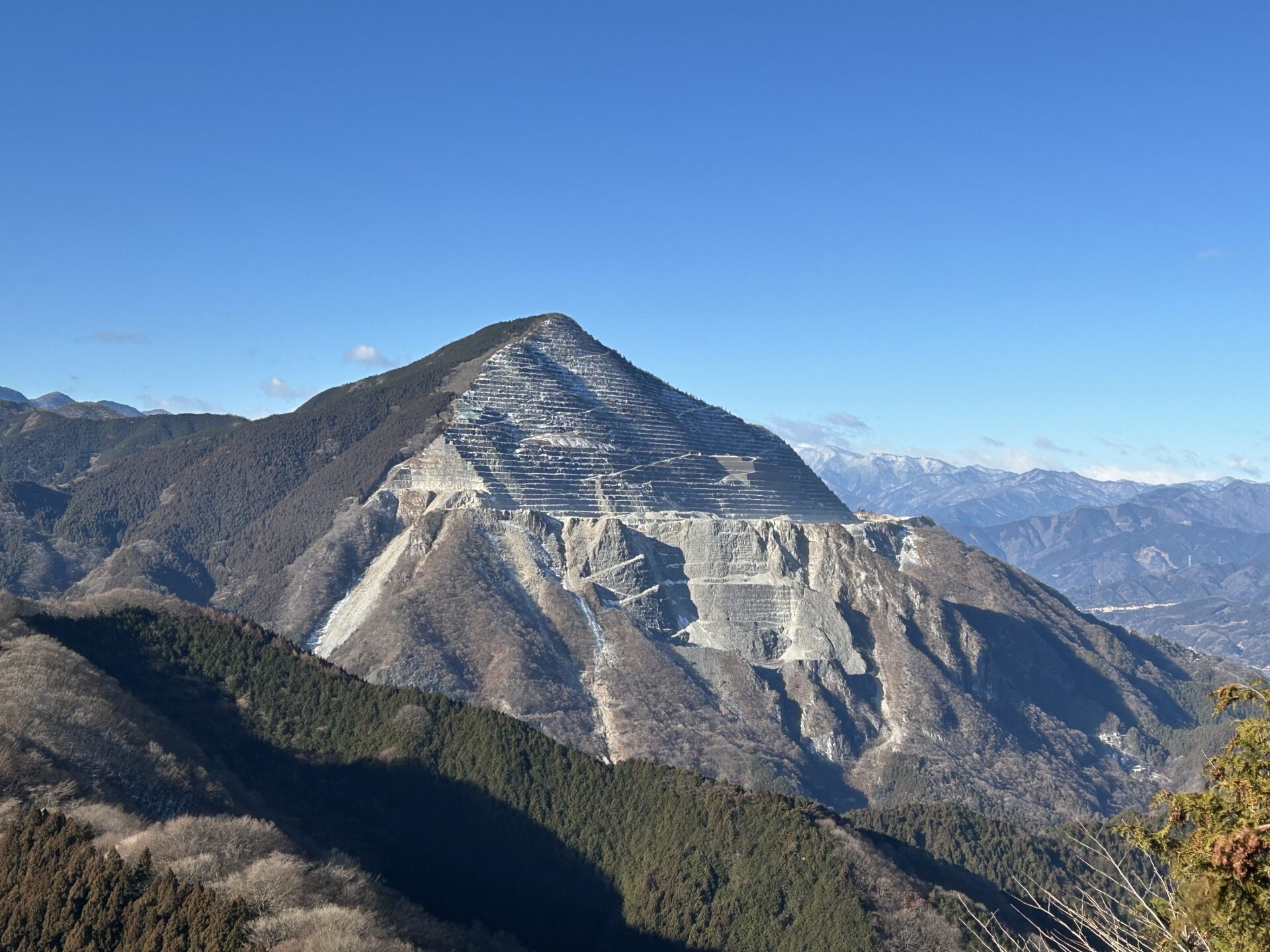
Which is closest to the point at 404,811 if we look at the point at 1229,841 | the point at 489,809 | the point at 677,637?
the point at 489,809

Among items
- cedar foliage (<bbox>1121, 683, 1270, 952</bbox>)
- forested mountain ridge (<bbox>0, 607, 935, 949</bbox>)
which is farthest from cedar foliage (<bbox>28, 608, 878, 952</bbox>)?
cedar foliage (<bbox>1121, 683, 1270, 952</bbox>)

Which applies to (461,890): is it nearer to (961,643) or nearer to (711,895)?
(711,895)

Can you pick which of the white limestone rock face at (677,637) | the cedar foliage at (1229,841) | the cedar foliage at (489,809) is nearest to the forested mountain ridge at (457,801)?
the cedar foliage at (489,809)

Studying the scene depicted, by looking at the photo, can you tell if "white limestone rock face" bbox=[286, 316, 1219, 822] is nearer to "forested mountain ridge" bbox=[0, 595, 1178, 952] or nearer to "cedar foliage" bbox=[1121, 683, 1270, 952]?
"forested mountain ridge" bbox=[0, 595, 1178, 952]

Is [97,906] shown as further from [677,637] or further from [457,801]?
[677,637]

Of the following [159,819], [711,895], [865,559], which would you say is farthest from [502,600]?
[159,819]

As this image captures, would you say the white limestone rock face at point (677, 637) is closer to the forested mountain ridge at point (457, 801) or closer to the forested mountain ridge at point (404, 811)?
the forested mountain ridge at point (457, 801)

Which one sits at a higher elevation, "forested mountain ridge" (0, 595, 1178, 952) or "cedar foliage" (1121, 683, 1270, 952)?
"cedar foliage" (1121, 683, 1270, 952)
